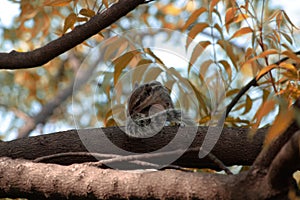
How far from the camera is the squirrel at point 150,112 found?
1.68 metres

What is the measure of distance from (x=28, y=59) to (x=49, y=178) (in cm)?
44

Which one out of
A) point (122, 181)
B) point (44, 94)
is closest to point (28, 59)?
point (122, 181)

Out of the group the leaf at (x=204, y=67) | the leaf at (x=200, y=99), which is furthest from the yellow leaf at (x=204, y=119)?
the leaf at (x=204, y=67)

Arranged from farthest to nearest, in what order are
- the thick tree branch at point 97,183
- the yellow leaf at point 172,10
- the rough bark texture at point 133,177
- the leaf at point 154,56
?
the yellow leaf at point 172,10
the leaf at point 154,56
the thick tree branch at point 97,183
the rough bark texture at point 133,177

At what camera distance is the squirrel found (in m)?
1.68

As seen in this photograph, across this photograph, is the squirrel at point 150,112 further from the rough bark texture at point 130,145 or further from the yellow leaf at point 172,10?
the yellow leaf at point 172,10

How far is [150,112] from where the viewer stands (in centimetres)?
172

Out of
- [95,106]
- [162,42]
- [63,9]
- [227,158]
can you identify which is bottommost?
[227,158]

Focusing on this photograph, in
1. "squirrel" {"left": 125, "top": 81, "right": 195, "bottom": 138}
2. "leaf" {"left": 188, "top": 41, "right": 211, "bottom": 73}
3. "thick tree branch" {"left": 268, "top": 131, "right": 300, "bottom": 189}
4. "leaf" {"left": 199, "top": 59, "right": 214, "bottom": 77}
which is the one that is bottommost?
"thick tree branch" {"left": 268, "top": 131, "right": 300, "bottom": 189}

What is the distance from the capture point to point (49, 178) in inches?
56.5

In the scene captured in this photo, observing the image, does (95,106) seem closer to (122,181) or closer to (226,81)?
(226,81)

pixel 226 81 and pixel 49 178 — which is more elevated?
pixel 226 81

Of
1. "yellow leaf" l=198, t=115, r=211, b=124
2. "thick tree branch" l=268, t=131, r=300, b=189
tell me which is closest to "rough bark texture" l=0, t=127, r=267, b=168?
"yellow leaf" l=198, t=115, r=211, b=124

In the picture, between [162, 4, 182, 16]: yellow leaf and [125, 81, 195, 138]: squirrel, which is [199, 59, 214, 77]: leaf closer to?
[125, 81, 195, 138]: squirrel
